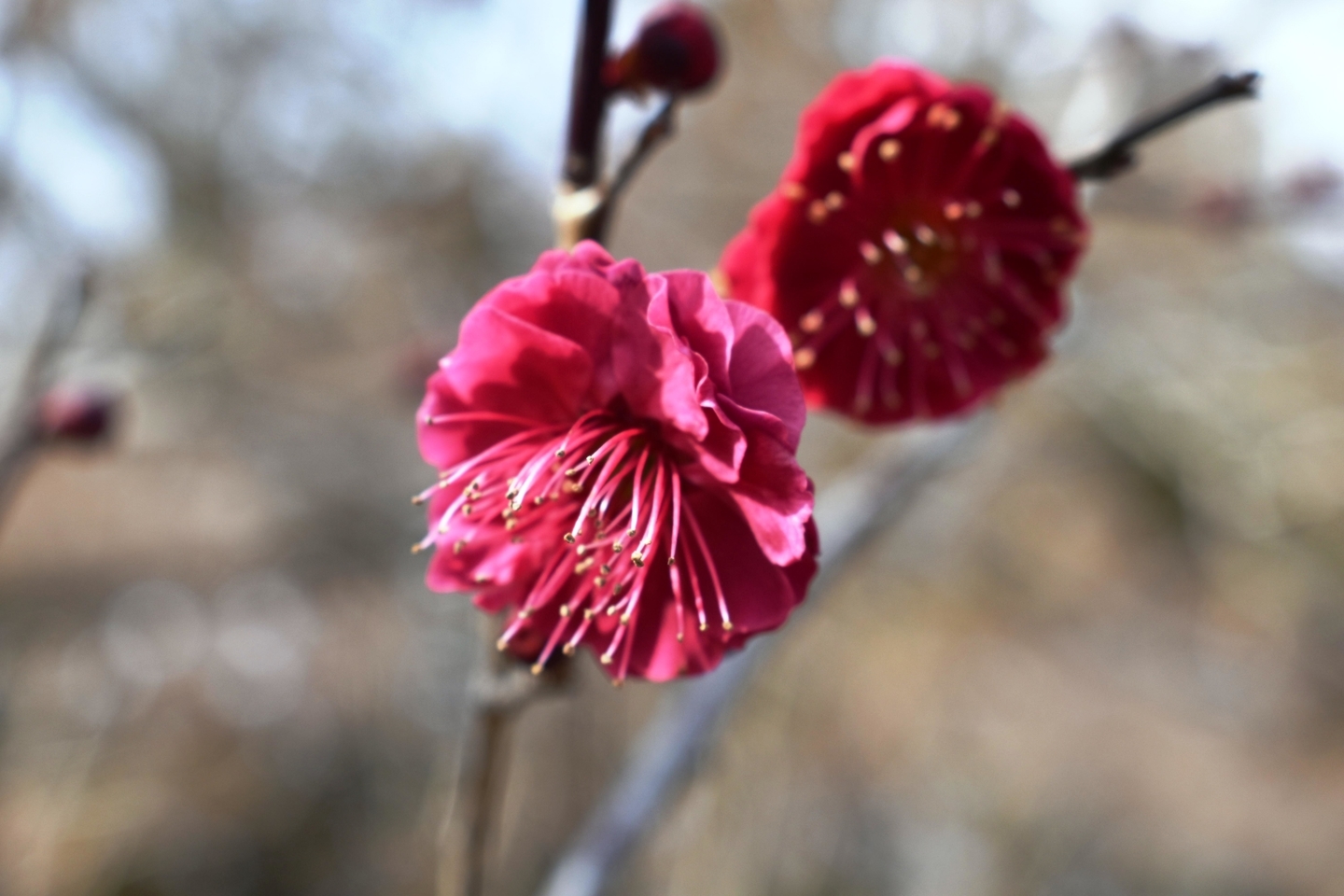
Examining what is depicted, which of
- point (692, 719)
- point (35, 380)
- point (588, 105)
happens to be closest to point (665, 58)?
point (588, 105)

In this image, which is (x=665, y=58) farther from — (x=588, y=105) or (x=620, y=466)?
(x=620, y=466)

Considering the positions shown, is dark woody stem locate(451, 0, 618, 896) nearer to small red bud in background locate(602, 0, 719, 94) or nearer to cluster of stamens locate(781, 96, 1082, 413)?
small red bud in background locate(602, 0, 719, 94)

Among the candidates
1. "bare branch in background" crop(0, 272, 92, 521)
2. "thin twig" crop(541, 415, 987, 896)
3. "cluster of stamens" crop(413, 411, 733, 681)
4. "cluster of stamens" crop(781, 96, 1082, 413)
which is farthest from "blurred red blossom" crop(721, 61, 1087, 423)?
"bare branch in background" crop(0, 272, 92, 521)

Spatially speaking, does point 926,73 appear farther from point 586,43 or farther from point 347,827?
point 347,827

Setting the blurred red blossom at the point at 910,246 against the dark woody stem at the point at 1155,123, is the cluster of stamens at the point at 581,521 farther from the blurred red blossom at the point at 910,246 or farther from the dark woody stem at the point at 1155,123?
the dark woody stem at the point at 1155,123

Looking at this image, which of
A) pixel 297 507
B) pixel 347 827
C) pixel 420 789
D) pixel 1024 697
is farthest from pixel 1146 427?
pixel 297 507
